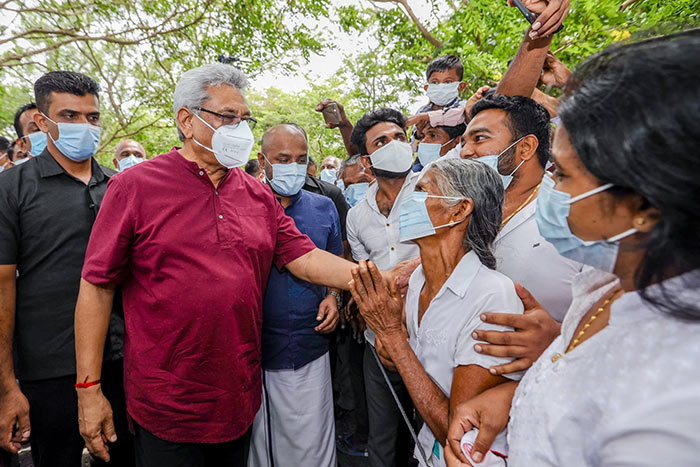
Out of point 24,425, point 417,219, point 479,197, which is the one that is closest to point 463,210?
point 479,197

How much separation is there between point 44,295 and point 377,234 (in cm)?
228

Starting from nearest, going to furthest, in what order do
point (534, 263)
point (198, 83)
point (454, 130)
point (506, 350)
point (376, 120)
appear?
1. point (506, 350)
2. point (534, 263)
3. point (198, 83)
4. point (376, 120)
5. point (454, 130)

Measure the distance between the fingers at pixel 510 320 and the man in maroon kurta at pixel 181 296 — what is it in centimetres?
120

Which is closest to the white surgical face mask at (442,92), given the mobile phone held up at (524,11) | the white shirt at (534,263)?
the mobile phone held up at (524,11)

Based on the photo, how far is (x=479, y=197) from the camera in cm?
176

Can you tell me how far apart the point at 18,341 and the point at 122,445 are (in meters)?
1.03

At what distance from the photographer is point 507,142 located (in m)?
Result: 2.17

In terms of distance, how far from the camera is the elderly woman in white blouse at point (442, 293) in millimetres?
1526

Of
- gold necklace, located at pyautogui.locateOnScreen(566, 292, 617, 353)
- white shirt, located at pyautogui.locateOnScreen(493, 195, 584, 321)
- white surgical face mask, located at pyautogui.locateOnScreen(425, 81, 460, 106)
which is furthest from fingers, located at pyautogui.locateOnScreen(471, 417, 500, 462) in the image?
white surgical face mask, located at pyautogui.locateOnScreen(425, 81, 460, 106)

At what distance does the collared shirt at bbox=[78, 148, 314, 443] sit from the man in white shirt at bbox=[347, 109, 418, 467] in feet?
4.00

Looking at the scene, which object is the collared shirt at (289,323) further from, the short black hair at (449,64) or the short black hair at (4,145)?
the short black hair at (4,145)

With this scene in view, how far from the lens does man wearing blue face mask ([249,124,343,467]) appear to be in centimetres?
261

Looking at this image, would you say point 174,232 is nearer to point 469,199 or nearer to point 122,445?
point 469,199

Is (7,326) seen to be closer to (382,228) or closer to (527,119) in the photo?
(382,228)
